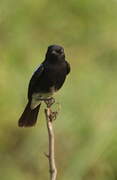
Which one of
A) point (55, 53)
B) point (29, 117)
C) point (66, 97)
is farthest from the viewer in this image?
point (66, 97)

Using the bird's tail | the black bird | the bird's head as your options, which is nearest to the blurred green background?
the bird's tail

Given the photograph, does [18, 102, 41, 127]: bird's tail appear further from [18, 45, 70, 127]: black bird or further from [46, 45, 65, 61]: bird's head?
[46, 45, 65, 61]: bird's head

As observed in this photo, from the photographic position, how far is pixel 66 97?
8625 millimetres

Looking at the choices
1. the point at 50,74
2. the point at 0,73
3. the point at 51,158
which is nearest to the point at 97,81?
the point at 0,73

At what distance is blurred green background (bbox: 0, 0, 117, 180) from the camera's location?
326 inches

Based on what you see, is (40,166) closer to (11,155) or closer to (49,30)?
(11,155)

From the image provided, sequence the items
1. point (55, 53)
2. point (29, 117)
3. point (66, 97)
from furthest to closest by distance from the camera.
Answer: point (66, 97) → point (29, 117) → point (55, 53)

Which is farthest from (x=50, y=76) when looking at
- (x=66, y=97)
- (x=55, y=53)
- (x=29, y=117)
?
(x=66, y=97)

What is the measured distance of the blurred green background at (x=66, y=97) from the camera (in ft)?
27.2

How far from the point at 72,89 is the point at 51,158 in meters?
4.19

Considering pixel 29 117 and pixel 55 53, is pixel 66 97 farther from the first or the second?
pixel 55 53

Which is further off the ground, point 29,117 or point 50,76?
point 50,76

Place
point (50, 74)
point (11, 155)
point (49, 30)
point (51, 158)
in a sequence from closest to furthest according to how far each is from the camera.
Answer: point (51, 158), point (50, 74), point (11, 155), point (49, 30)

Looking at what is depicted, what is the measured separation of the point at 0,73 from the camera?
8.62 meters
